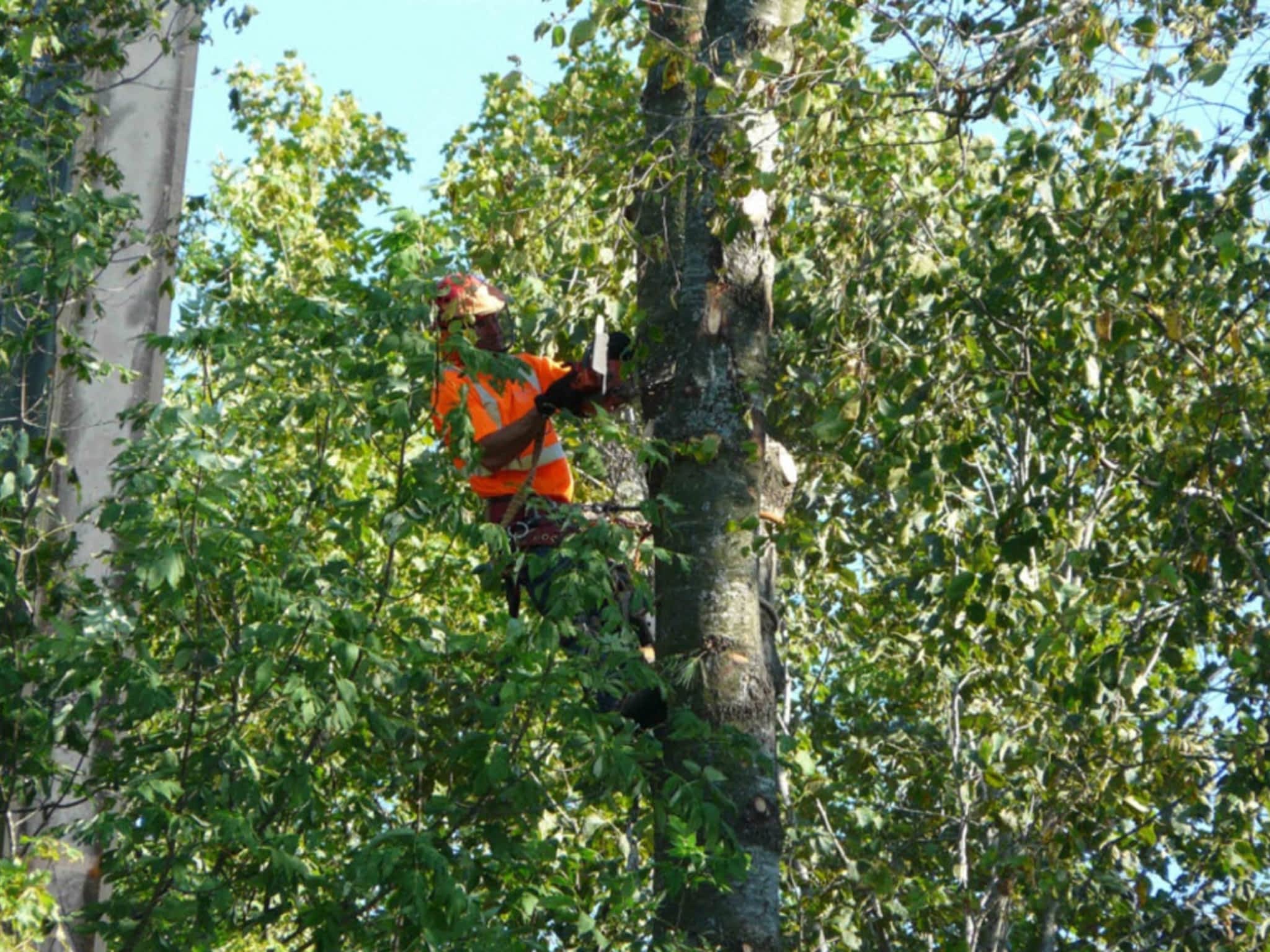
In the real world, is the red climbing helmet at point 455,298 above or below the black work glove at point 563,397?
below

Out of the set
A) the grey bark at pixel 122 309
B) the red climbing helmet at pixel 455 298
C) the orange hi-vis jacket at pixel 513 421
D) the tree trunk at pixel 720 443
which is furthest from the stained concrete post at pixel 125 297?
the tree trunk at pixel 720 443

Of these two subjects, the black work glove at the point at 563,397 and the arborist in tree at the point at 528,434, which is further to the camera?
the black work glove at the point at 563,397

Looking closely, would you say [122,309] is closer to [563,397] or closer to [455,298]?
[563,397]

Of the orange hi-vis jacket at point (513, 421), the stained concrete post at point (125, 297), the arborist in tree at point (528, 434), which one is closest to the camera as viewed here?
the arborist in tree at point (528, 434)

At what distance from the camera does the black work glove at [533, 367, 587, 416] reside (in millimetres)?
5645

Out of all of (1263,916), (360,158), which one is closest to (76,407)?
(1263,916)

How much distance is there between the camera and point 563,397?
5676mm

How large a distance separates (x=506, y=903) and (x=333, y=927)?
48cm

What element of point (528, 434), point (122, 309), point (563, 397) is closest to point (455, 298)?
point (563, 397)

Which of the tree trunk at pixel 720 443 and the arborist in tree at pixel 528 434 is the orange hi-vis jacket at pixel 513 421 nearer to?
the arborist in tree at pixel 528 434

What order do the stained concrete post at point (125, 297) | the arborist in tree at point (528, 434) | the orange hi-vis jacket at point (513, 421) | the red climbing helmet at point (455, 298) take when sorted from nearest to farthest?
the red climbing helmet at point (455, 298)
the arborist in tree at point (528, 434)
the orange hi-vis jacket at point (513, 421)
the stained concrete post at point (125, 297)

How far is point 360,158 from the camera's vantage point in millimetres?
19125

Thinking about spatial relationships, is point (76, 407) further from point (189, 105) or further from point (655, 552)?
point (655, 552)

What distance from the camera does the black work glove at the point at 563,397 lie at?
564 centimetres
